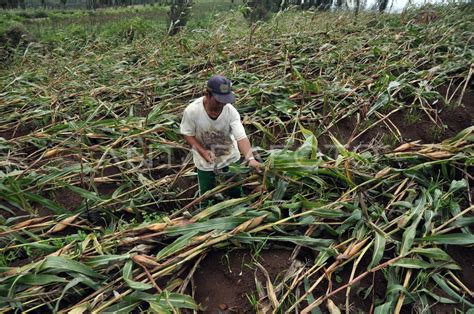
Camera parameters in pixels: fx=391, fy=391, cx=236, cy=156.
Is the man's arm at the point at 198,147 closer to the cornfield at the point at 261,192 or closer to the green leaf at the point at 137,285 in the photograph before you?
the cornfield at the point at 261,192

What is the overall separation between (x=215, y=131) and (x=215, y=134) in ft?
0.06

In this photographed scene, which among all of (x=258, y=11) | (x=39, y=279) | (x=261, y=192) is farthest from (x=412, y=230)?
(x=258, y=11)

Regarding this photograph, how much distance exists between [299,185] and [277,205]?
219mm

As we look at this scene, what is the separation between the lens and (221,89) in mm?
1826

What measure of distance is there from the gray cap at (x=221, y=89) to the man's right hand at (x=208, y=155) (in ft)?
1.07

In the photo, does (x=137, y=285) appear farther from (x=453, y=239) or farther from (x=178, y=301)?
(x=453, y=239)

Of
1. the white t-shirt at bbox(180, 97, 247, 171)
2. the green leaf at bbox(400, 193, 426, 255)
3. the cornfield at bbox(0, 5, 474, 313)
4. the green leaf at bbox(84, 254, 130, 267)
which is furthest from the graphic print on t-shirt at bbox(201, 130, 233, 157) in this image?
the green leaf at bbox(400, 193, 426, 255)

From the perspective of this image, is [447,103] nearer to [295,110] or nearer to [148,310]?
[295,110]

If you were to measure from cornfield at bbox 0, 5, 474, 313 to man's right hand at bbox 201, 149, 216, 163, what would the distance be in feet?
0.53

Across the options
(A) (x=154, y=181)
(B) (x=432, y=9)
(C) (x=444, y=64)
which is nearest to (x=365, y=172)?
(A) (x=154, y=181)

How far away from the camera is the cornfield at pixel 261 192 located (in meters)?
1.62

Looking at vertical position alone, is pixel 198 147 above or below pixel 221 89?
below

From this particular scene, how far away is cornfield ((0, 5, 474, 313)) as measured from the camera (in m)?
1.62

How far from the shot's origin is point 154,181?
7.86 feet
